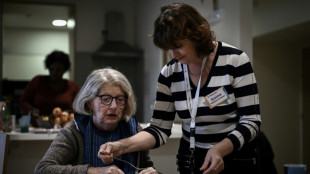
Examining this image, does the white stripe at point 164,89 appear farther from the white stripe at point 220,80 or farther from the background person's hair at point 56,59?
the background person's hair at point 56,59

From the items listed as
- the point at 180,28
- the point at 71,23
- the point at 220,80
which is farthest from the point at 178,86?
the point at 71,23

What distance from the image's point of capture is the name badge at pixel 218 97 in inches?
52.9

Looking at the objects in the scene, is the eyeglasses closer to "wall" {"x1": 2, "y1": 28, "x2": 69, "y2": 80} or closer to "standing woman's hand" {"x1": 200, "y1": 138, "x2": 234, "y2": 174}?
"standing woman's hand" {"x1": 200, "y1": 138, "x2": 234, "y2": 174}

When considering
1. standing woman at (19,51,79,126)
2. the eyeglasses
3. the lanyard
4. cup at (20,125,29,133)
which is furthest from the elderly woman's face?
standing woman at (19,51,79,126)

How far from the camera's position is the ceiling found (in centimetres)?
513

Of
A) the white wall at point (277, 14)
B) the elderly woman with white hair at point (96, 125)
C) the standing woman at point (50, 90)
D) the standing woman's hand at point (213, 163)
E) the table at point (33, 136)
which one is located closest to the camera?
the standing woman's hand at point (213, 163)

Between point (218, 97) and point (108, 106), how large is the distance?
1.63 ft

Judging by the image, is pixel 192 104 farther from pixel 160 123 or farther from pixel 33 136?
pixel 33 136

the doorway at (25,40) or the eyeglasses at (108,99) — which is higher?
the doorway at (25,40)

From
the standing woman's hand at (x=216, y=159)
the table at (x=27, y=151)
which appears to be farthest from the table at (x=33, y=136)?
the standing woman's hand at (x=216, y=159)

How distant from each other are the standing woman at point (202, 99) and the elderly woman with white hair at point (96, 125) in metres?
0.20

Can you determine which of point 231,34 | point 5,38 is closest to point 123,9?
point 5,38

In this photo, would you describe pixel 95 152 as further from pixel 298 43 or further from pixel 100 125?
pixel 298 43

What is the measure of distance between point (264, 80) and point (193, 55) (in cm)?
442
